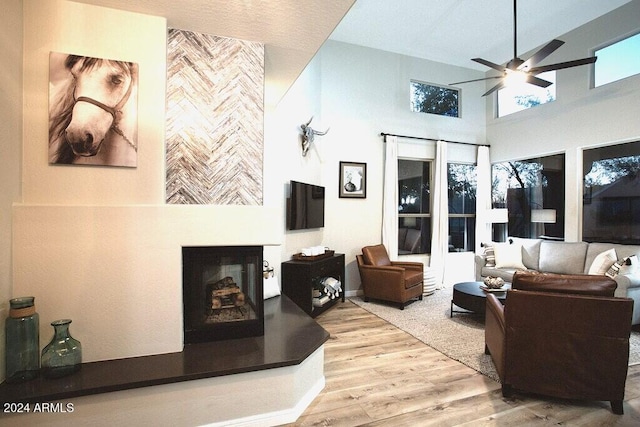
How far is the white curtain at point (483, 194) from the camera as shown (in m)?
6.17

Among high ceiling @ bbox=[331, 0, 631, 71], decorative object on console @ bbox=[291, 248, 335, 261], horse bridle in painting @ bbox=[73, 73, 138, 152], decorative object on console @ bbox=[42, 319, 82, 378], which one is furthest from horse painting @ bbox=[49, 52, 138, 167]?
high ceiling @ bbox=[331, 0, 631, 71]

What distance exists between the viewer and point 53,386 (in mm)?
1692

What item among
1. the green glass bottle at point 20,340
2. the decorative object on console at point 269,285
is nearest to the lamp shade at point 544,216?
the decorative object on console at point 269,285

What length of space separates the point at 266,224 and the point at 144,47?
145 cm

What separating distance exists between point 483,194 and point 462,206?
46 cm

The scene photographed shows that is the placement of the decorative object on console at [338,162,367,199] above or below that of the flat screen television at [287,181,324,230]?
above

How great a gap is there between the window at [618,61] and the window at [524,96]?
63 cm

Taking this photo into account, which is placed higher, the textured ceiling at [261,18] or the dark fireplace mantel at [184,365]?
the textured ceiling at [261,18]

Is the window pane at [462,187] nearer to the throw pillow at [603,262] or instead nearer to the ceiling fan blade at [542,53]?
the throw pillow at [603,262]

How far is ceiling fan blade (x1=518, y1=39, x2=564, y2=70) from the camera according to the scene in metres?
3.13

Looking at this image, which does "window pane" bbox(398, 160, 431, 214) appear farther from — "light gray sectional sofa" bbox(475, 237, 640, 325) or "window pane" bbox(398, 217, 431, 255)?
"light gray sectional sofa" bbox(475, 237, 640, 325)

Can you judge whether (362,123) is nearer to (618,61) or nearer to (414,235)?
(414,235)

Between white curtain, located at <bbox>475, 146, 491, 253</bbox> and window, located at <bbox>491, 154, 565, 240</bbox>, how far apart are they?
0.21m

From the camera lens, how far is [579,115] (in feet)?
16.0
